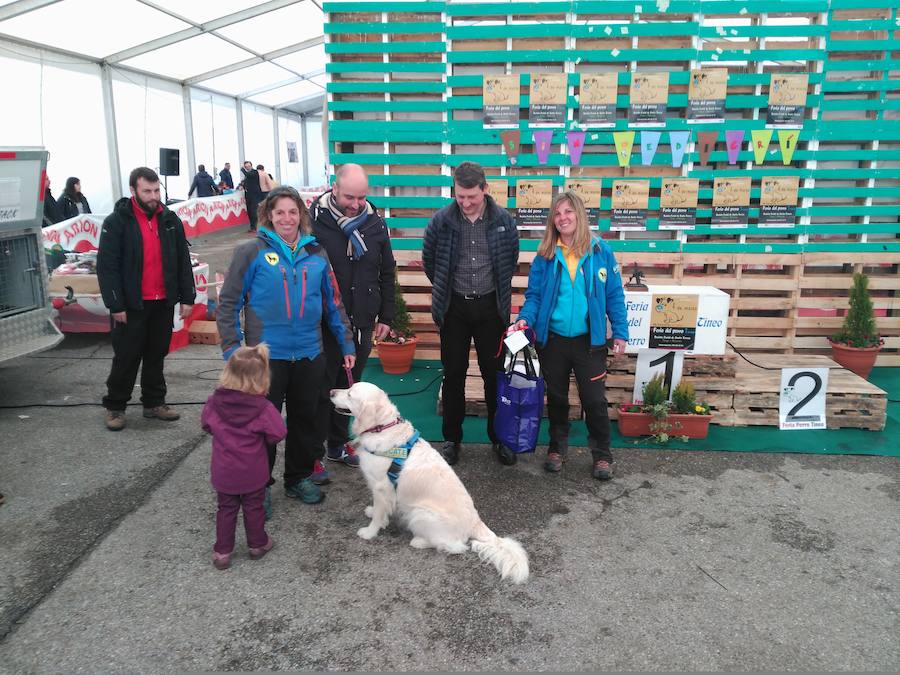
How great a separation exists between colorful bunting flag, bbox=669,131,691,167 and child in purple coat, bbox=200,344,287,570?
4.79 meters

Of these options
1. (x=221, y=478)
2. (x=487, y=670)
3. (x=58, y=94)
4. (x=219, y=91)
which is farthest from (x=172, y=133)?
(x=487, y=670)

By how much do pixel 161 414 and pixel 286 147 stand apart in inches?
1050

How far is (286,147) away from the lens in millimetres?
30047

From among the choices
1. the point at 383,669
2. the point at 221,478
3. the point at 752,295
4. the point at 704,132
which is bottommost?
the point at 383,669

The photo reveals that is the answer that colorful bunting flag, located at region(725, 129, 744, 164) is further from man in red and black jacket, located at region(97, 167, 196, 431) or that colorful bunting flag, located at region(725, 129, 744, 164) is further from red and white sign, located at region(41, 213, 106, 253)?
red and white sign, located at region(41, 213, 106, 253)

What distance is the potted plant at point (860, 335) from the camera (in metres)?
6.57

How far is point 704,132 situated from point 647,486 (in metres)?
3.79

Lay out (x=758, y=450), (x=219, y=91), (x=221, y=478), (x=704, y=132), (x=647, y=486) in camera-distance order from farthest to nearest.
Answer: (x=219, y=91)
(x=704, y=132)
(x=758, y=450)
(x=647, y=486)
(x=221, y=478)

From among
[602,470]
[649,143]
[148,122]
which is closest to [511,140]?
[649,143]

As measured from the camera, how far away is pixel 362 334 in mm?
4547

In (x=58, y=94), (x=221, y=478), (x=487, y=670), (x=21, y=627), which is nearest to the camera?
(x=487, y=670)

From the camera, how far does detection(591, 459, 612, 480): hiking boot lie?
454 cm

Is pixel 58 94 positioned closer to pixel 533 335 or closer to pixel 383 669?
pixel 533 335

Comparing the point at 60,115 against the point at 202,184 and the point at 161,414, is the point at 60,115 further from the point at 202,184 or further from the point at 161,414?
the point at 161,414
